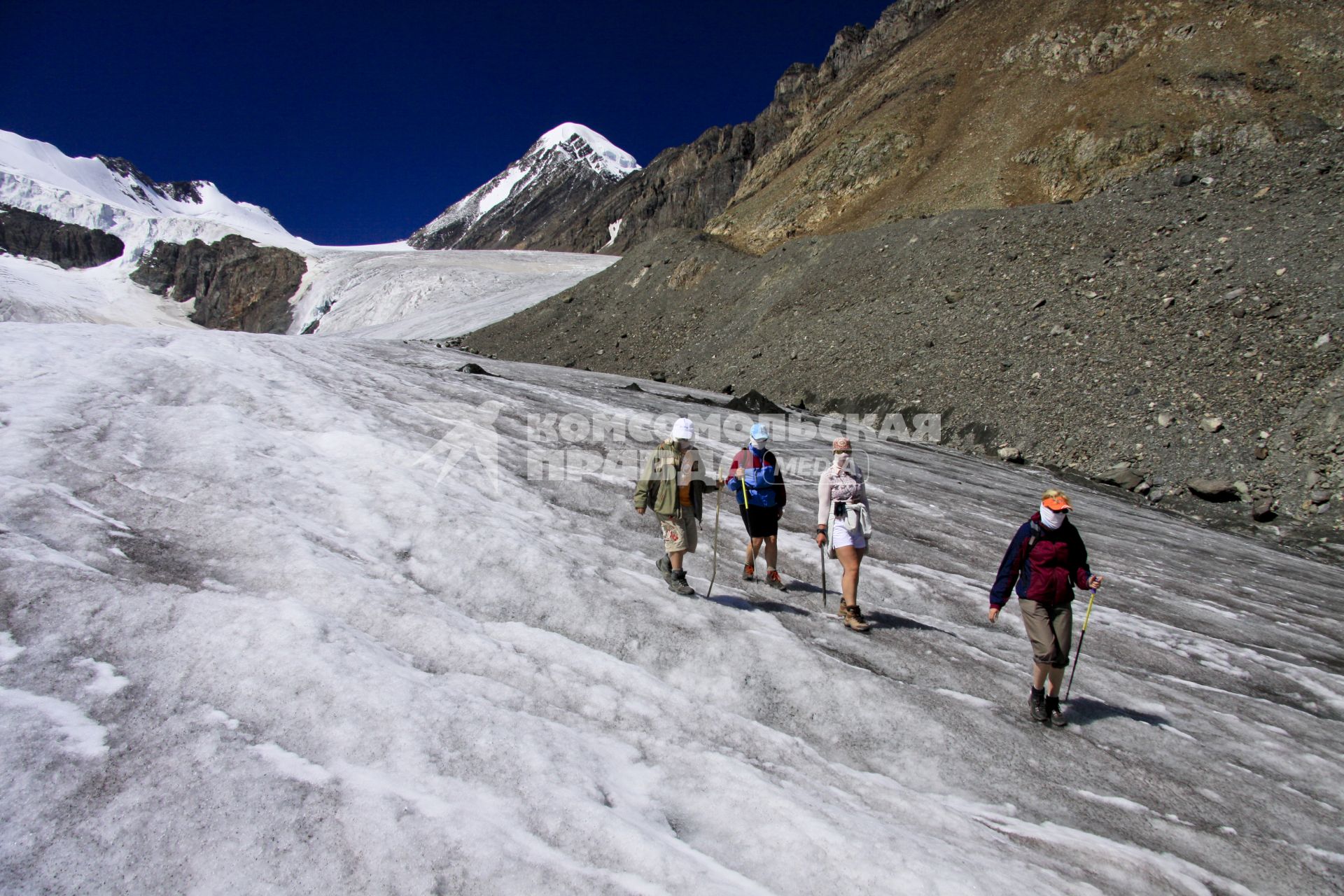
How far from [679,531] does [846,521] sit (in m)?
1.54

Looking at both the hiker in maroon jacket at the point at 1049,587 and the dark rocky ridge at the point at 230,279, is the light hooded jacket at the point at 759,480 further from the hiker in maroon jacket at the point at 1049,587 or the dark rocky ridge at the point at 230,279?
the dark rocky ridge at the point at 230,279

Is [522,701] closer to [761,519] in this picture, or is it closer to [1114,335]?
[761,519]

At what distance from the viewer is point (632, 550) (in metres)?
7.49

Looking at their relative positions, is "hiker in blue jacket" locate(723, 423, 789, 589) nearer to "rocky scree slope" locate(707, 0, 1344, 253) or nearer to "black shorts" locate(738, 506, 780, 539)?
"black shorts" locate(738, 506, 780, 539)

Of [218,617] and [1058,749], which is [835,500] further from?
[218,617]

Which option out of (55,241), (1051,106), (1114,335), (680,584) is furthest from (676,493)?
(55,241)

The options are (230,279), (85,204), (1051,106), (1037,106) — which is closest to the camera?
(1051,106)

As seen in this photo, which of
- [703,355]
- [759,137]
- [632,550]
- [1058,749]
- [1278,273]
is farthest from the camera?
[759,137]

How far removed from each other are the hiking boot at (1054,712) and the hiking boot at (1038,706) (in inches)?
1.1

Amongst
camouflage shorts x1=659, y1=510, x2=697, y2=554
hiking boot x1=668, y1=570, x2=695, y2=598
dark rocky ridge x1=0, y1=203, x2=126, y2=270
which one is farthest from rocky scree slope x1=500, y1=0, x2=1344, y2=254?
dark rocky ridge x1=0, y1=203, x2=126, y2=270

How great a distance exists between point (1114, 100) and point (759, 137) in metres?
60.9

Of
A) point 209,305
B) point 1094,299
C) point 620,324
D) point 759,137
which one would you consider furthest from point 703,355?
point 209,305

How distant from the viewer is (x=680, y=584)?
6.39m

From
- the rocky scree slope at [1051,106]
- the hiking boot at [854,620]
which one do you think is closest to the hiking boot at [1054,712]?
the hiking boot at [854,620]
